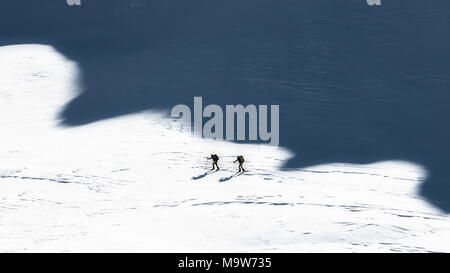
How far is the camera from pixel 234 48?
1984 inches

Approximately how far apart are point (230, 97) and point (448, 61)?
14.4 m

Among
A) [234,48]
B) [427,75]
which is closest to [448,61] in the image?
[427,75]

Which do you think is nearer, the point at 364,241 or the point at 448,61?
the point at 364,241

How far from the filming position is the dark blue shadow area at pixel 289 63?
123 feet

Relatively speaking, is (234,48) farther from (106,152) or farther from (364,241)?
(364,241)
